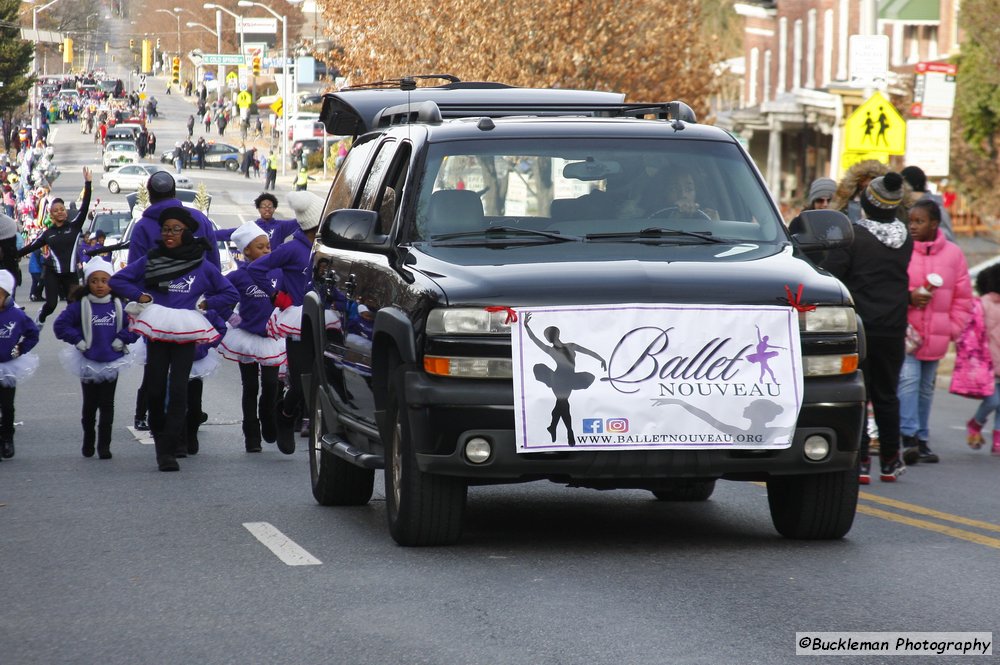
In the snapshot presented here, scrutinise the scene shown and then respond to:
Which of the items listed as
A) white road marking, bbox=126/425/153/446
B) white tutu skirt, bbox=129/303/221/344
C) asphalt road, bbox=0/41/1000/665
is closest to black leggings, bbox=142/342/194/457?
white tutu skirt, bbox=129/303/221/344

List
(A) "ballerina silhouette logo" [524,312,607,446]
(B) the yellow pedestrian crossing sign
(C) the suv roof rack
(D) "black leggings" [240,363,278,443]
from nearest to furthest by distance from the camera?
(A) "ballerina silhouette logo" [524,312,607,446], (C) the suv roof rack, (D) "black leggings" [240,363,278,443], (B) the yellow pedestrian crossing sign

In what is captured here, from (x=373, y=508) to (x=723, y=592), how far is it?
3.50 m

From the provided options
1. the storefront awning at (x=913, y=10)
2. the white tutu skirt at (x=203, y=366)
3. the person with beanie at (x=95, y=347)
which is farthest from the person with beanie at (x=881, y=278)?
the storefront awning at (x=913, y=10)

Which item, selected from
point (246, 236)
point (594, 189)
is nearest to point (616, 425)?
point (594, 189)

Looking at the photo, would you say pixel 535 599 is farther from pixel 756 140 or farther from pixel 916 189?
pixel 756 140

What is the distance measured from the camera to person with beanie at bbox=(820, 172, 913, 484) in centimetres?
1127

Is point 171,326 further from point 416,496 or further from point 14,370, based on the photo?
point 416,496

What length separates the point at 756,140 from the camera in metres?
56.7

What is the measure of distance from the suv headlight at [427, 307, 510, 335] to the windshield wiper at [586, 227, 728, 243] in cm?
106

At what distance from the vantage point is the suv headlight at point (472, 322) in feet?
25.6

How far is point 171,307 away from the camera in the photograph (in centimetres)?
1255

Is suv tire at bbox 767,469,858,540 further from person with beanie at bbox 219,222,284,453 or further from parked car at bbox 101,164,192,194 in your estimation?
parked car at bbox 101,164,192,194

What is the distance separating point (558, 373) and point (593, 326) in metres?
0.25

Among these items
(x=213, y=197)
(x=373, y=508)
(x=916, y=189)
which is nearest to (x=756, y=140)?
(x=213, y=197)
